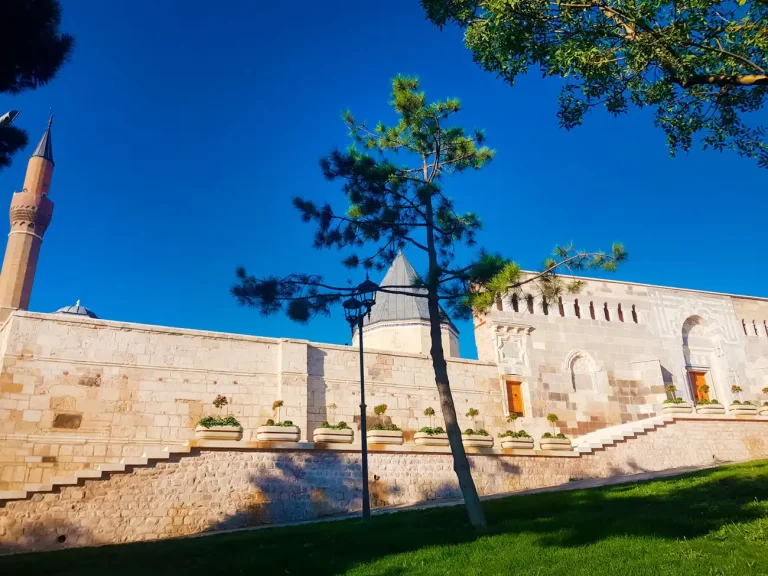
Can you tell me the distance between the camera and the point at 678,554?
638 centimetres

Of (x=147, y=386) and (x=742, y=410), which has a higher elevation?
(x=147, y=386)

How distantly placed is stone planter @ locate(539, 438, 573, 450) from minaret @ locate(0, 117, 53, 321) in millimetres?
24555

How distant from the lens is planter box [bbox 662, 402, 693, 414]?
62.7 ft

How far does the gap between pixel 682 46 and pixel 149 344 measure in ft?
48.3

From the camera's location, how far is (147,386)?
1619 centimetres

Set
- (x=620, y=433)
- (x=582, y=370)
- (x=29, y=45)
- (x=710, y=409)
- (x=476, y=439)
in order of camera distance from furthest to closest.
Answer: (x=582, y=370), (x=710, y=409), (x=620, y=433), (x=476, y=439), (x=29, y=45)

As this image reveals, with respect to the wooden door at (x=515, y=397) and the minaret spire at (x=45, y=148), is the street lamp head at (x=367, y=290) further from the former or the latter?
the minaret spire at (x=45, y=148)

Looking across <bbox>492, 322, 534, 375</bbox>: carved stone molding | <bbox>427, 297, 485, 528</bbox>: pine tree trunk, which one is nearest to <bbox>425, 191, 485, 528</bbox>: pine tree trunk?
<bbox>427, 297, 485, 528</bbox>: pine tree trunk

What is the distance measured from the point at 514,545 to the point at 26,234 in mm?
31019

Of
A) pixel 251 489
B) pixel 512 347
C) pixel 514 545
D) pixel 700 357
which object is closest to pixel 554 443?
pixel 512 347

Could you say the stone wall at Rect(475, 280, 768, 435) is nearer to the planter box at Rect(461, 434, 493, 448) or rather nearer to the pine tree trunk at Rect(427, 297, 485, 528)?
the planter box at Rect(461, 434, 493, 448)

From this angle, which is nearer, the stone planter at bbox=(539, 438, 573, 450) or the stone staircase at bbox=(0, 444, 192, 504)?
the stone staircase at bbox=(0, 444, 192, 504)

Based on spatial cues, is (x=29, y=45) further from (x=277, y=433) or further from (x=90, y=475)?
(x=277, y=433)

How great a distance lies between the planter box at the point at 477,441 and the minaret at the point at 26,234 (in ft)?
75.0
